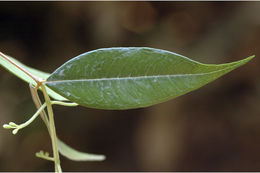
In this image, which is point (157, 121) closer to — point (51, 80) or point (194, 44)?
point (194, 44)

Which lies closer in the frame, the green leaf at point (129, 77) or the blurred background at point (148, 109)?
the green leaf at point (129, 77)

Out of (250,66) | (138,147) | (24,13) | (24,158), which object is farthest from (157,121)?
(24,13)

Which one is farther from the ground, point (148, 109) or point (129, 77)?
point (129, 77)

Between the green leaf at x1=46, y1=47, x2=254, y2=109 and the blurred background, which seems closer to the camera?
the green leaf at x1=46, y1=47, x2=254, y2=109
